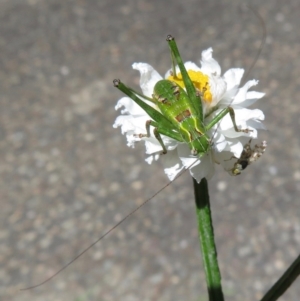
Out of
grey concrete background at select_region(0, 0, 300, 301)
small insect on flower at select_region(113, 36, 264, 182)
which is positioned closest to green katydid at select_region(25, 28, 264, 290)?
small insect on flower at select_region(113, 36, 264, 182)

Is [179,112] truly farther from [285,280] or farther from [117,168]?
[117,168]

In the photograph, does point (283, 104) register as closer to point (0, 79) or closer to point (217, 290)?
point (0, 79)

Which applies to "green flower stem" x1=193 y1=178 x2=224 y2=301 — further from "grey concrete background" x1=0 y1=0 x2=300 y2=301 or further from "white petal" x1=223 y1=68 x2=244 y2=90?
"grey concrete background" x1=0 y1=0 x2=300 y2=301

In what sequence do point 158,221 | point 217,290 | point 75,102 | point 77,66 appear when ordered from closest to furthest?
point 217,290 < point 158,221 < point 75,102 < point 77,66

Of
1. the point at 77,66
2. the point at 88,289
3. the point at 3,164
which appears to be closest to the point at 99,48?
the point at 77,66

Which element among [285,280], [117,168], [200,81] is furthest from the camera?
[117,168]

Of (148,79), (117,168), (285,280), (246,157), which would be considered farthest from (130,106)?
(117,168)
